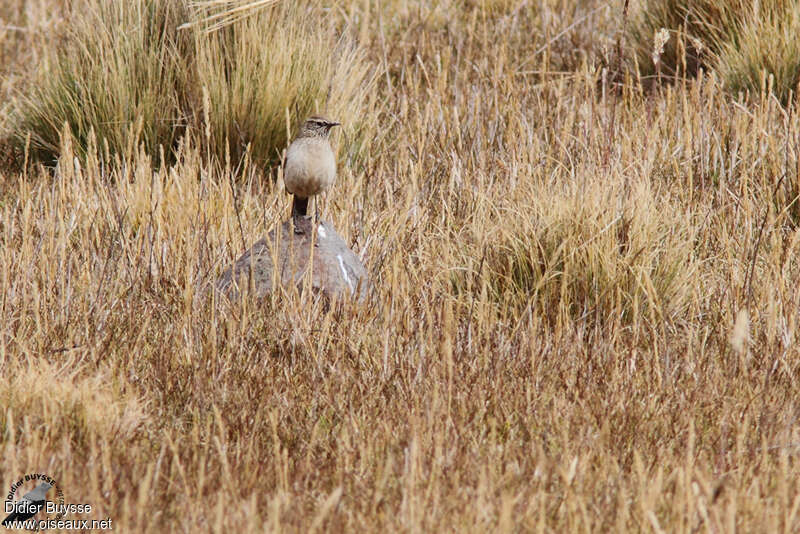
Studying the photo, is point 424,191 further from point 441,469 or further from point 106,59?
point 441,469

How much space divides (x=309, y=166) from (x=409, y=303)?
0.59 meters

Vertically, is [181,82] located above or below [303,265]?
above

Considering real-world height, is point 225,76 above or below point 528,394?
above

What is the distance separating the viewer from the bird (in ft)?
7.57

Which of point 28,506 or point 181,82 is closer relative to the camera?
point 28,506

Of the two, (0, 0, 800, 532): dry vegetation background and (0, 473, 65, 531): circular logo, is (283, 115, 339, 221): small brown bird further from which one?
(0, 473, 65, 531): circular logo

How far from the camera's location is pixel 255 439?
2.71 metres

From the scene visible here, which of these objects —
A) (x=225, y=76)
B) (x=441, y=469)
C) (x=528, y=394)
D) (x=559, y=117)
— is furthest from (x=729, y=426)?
(x=225, y=76)

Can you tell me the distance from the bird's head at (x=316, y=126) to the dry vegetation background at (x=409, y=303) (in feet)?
1.86

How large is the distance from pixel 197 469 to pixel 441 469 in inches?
24.7

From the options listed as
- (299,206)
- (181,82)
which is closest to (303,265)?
(299,206)

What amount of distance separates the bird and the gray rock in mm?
1280

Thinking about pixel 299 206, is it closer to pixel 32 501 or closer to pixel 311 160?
pixel 311 160

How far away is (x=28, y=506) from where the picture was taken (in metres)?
2.32
